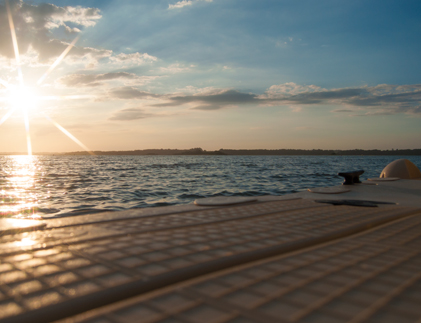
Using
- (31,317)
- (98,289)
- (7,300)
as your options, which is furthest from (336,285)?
(7,300)

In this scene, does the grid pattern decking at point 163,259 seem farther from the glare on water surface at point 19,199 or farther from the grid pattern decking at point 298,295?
the glare on water surface at point 19,199

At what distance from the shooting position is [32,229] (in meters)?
3.47

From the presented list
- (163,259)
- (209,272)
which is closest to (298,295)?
(209,272)

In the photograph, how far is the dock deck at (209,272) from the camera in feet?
5.39

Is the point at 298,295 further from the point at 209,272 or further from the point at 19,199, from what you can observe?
the point at 19,199

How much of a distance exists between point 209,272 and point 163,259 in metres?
0.42

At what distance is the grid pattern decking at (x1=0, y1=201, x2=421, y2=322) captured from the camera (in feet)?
5.55

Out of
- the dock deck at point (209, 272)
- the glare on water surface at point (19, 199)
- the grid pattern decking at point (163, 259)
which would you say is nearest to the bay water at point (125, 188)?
the glare on water surface at point (19, 199)

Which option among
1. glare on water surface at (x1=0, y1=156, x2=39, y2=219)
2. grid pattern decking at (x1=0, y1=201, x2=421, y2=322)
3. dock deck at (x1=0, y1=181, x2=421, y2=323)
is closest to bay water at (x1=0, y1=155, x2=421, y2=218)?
glare on water surface at (x1=0, y1=156, x2=39, y2=219)

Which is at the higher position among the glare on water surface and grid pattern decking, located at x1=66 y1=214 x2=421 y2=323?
grid pattern decking, located at x1=66 y1=214 x2=421 y2=323

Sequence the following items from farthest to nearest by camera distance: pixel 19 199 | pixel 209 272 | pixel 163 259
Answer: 1. pixel 19 199
2. pixel 163 259
3. pixel 209 272

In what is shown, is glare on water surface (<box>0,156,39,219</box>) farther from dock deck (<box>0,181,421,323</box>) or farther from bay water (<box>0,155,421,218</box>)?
dock deck (<box>0,181,421,323</box>)

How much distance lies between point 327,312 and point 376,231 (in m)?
2.35

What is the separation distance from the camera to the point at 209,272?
2211 mm
